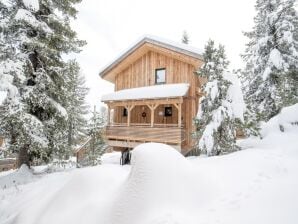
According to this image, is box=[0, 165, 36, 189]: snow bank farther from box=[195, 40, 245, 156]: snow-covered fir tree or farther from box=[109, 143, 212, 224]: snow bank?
box=[195, 40, 245, 156]: snow-covered fir tree

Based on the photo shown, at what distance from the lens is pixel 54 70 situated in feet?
37.8

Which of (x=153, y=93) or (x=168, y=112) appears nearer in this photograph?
(x=153, y=93)

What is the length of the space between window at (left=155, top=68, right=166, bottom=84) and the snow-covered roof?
797 millimetres

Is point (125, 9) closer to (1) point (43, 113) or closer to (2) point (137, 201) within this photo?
(1) point (43, 113)

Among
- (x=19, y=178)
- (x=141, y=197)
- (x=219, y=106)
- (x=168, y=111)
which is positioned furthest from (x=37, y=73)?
(x=168, y=111)

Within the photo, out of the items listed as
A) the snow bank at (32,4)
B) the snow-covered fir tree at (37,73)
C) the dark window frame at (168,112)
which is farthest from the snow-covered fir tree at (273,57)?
the snow bank at (32,4)

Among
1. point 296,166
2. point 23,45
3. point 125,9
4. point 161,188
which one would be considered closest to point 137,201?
point 161,188

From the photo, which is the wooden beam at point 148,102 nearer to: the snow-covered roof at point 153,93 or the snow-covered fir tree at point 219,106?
the snow-covered roof at point 153,93

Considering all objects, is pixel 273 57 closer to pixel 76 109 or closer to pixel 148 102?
pixel 148 102

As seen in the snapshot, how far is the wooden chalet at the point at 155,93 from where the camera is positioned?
14.6 metres

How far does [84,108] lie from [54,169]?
64.2 feet

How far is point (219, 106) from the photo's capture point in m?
10.3

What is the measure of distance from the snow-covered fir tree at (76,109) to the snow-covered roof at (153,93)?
3.08m

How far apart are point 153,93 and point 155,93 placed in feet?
0.57
